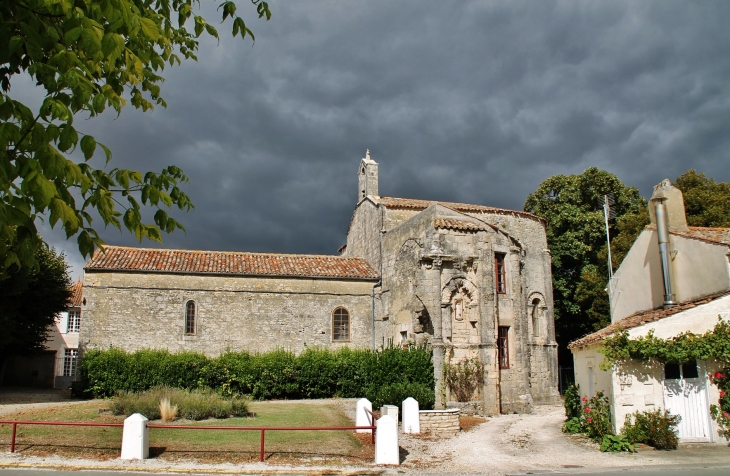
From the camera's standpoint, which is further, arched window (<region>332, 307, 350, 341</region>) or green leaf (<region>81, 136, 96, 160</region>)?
arched window (<region>332, 307, 350, 341</region>)

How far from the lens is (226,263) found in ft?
91.5

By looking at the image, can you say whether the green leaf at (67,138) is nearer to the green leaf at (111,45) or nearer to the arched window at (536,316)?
the green leaf at (111,45)

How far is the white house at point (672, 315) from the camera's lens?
13984 millimetres

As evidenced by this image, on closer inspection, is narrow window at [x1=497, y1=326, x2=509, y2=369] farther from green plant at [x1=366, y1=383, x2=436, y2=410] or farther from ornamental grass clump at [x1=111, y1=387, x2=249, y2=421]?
ornamental grass clump at [x1=111, y1=387, x2=249, y2=421]

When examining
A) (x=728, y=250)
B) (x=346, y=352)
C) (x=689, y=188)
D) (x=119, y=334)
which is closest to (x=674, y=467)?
(x=728, y=250)

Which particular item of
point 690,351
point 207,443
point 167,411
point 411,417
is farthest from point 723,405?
point 167,411

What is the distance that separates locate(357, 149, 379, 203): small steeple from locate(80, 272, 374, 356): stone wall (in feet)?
20.4

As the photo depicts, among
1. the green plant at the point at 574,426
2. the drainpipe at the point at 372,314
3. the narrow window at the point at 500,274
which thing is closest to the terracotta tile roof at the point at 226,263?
the drainpipe at the point at 372,314

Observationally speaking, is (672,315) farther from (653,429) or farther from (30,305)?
(30,305)

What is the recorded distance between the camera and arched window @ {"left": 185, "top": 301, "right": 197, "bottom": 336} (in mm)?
26172

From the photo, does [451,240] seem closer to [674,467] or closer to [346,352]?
[346,352]

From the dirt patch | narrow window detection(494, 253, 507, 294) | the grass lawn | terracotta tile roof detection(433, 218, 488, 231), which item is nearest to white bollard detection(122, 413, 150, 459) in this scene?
the grass lawn

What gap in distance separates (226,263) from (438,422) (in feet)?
49.1

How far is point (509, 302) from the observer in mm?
24906
